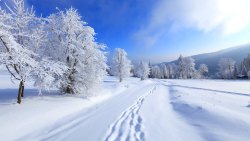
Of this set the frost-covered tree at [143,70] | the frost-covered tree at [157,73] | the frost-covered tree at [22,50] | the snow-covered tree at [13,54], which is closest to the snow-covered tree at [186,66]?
the frost-covered tree at [143,70]

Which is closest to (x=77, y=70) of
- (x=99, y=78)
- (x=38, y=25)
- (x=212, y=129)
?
(x=99, y=78)

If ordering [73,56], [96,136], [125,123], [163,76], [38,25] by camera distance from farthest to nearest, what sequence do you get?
[163,76], [73,56], [38,25], [125,123], [96,136]

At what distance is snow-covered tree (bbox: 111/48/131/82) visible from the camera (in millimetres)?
64688

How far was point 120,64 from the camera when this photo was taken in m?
65.2

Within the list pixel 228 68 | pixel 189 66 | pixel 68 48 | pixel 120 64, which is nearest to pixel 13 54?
→ pixel 68 48

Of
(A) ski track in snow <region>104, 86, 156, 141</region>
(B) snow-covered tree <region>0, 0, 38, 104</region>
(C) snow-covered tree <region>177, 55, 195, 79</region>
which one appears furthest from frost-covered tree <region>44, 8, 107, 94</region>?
(C) snow-covered tree <region>177, 55, 195, 79</region>

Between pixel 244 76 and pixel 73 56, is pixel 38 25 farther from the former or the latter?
pixel 244 76

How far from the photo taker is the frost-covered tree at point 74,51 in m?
21.2

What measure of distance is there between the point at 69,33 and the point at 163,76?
129466mm

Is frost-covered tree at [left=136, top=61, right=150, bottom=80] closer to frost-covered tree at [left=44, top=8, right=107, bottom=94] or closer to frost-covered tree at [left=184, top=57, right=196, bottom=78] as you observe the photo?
frost-covered tree at [left=184, top=57, right=196, bottom=78]

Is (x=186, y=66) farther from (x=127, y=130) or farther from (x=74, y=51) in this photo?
(x=127, y=130)

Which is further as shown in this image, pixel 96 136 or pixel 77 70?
pixel 77 70

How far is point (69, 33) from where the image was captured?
21.3 m

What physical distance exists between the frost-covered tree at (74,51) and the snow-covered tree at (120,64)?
41144mm
